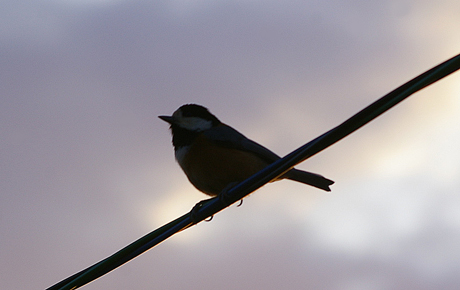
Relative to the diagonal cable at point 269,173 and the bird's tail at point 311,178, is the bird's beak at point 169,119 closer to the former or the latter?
the bird's tail at point 311,178

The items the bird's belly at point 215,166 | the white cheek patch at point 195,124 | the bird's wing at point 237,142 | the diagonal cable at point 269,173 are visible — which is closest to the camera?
the diagonal cable at point 269,173

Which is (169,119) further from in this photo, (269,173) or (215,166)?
(269,173)

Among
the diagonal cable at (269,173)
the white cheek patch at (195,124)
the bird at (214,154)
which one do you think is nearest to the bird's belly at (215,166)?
the bird at (214,154)

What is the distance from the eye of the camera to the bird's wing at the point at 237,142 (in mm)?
4676

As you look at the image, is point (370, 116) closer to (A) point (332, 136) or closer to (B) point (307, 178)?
(A) point (332, 136)

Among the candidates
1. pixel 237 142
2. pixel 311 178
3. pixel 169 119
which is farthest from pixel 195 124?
pixel 311 178

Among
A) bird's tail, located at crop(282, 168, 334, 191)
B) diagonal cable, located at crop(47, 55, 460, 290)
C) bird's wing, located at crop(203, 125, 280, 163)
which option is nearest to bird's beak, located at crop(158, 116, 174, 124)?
bird's wing, located at crop(203, 125, 280, 163)

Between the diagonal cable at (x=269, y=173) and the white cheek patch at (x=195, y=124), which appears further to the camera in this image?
the white cheek patch at (x=195, y=124)

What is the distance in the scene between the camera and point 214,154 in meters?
4.50

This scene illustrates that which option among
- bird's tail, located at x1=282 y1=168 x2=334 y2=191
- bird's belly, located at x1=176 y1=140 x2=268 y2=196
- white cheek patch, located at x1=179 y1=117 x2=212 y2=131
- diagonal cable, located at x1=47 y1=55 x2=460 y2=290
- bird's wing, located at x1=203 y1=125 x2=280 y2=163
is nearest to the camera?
diagonal cable, located at x1=47 y1=55 x2=460 y2=290

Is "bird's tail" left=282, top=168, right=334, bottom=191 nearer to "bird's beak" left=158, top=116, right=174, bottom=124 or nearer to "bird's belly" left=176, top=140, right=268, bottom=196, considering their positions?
"bird's belly" left=176, top=140, right=268, bottom=196

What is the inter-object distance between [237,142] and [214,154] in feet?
1.05

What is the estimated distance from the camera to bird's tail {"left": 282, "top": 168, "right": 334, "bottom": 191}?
190 inches

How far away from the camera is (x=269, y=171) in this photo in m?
2.54
